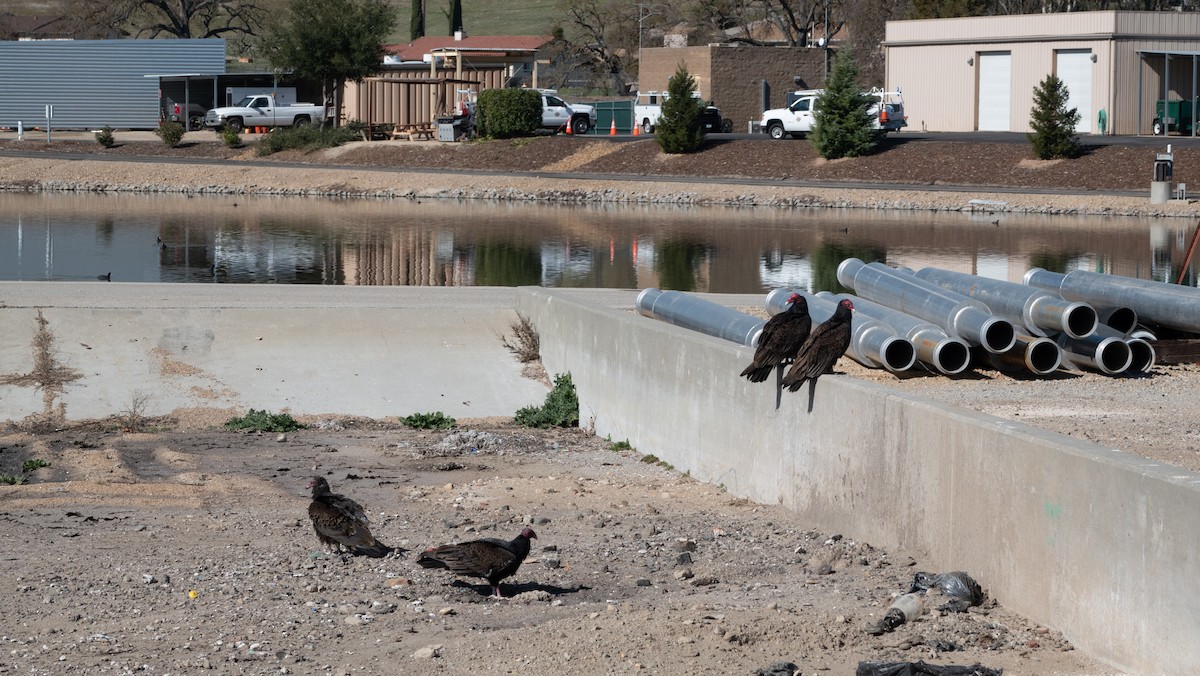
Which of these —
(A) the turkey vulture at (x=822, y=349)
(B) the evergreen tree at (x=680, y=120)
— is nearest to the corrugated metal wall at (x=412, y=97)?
(B) the evergreen tree at (x=680, y=120)

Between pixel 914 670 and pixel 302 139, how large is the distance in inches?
2251

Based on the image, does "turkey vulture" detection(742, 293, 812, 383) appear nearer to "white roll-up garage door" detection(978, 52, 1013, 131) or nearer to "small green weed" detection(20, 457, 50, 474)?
"small green weed" detection(20, 457, 50, 474)

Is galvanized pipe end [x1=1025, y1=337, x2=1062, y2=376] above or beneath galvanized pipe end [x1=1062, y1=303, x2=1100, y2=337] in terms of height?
beneath

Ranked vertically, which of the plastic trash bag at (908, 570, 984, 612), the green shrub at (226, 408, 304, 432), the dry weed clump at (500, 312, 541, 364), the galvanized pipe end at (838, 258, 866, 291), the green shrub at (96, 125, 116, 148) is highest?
the green shrub at (96, 125, 116, 148)

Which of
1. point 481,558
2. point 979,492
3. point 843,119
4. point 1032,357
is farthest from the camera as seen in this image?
point 843,119

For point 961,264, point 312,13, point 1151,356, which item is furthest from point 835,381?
point 312,13

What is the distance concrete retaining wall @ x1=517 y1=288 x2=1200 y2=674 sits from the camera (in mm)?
6590

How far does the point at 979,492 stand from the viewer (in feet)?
26.5

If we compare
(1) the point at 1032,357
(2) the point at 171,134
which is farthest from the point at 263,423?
(2) the point at 171,134

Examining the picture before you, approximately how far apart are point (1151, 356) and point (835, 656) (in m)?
8.61

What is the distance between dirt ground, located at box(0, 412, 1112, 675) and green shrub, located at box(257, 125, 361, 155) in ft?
156

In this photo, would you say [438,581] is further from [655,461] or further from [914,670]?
[655,461]

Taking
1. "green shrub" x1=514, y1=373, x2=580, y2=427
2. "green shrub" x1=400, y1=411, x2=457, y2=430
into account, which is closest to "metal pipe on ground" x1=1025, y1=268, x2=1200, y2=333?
"green shrub" x1=514, y1=373, x2=580, y2=427

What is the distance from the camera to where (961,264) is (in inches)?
1216
